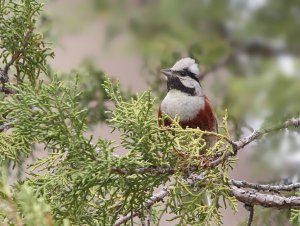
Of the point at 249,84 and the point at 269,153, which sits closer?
the point at 269,153

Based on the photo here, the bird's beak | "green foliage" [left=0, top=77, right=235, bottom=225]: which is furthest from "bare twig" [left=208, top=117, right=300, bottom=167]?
the bird's beak

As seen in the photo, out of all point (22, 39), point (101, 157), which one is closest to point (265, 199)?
point (101, 157)

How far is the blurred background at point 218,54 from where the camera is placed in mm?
1839

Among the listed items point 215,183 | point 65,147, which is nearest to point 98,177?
point 65,147

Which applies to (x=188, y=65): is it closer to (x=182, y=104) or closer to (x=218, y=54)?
(x=182, y=104)

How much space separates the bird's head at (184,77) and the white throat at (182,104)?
0.02 meters

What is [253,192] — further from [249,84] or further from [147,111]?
[249,84]

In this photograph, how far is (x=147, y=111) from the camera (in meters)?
1.04

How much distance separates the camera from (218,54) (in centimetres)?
294

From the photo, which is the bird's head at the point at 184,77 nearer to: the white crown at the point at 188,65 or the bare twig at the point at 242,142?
the white crown at the point at 188,65

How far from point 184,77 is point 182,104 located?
0.30 ft

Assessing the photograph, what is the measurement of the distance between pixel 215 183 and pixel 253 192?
14cm

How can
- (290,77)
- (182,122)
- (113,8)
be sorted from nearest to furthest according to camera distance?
(182,122) < (290,77) < (113,8)

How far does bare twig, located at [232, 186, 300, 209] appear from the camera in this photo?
1141 mm
